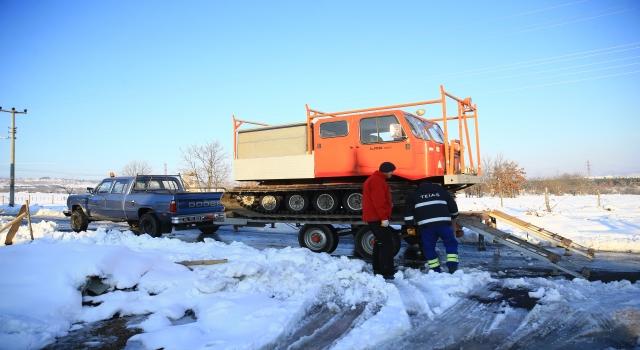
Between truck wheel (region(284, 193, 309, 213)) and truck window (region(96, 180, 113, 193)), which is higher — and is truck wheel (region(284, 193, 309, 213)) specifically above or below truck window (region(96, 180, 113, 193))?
below

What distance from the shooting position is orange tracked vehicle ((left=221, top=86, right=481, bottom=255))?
860cm

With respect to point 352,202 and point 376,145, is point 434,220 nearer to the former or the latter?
point 352,202

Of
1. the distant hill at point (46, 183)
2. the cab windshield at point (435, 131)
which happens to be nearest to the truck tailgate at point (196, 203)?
the cab windshield at point (435, 131)

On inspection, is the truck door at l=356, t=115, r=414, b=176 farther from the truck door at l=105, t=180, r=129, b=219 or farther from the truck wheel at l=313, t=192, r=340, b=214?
the truck door at l=105, t=180, r=129, b=219

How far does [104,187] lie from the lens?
13734mm

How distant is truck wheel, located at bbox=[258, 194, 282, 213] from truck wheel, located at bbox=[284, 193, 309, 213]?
0.21 metres

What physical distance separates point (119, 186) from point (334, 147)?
7942 mm

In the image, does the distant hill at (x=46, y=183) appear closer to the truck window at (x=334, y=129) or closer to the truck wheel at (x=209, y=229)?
the truck wheel at (x=209, y=229)

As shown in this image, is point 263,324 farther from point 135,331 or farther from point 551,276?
point 551,276

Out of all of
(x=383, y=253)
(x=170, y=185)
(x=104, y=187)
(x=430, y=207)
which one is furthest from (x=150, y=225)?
(x=430, y=207)

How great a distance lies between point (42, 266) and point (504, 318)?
215 inches

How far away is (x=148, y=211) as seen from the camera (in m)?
12.3

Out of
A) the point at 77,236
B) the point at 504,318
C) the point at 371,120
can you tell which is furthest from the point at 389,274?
the point at 77,236

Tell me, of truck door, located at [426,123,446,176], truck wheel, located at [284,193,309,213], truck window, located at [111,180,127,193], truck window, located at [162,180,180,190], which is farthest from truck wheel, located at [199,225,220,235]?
truck door, located at [426,123,446,176]
